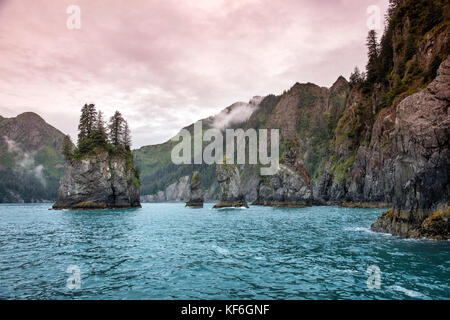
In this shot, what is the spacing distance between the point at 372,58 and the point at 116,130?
101281 mm

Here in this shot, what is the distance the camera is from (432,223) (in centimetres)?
2502

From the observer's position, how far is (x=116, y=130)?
106875 mm

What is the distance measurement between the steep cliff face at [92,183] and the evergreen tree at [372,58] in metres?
98.3

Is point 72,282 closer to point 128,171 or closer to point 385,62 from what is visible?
point 128,171

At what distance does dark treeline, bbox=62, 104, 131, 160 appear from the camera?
95.2m

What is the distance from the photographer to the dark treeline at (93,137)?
9525cm

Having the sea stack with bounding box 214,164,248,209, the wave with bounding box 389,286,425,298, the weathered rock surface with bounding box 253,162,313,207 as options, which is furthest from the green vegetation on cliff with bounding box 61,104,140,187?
the wave with bounding box 389,286,425,298

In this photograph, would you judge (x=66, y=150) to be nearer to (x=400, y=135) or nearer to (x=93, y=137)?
(x=93, y=137)

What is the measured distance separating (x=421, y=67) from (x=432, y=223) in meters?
42.0

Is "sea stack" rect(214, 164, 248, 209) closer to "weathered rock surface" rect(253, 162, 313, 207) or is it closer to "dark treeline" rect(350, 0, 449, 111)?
"weathered rock surface" rect(253, 162, 313, 207)

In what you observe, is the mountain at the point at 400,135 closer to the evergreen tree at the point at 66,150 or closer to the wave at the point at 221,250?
the wave at the point at 221,250

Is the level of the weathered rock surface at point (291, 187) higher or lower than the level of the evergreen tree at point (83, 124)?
lower

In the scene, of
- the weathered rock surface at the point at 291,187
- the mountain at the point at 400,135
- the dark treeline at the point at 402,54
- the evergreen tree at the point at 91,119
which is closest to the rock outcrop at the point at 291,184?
the weathered rock surface at the point at 291,187

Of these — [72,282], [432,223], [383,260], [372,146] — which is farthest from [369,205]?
[72,282]
